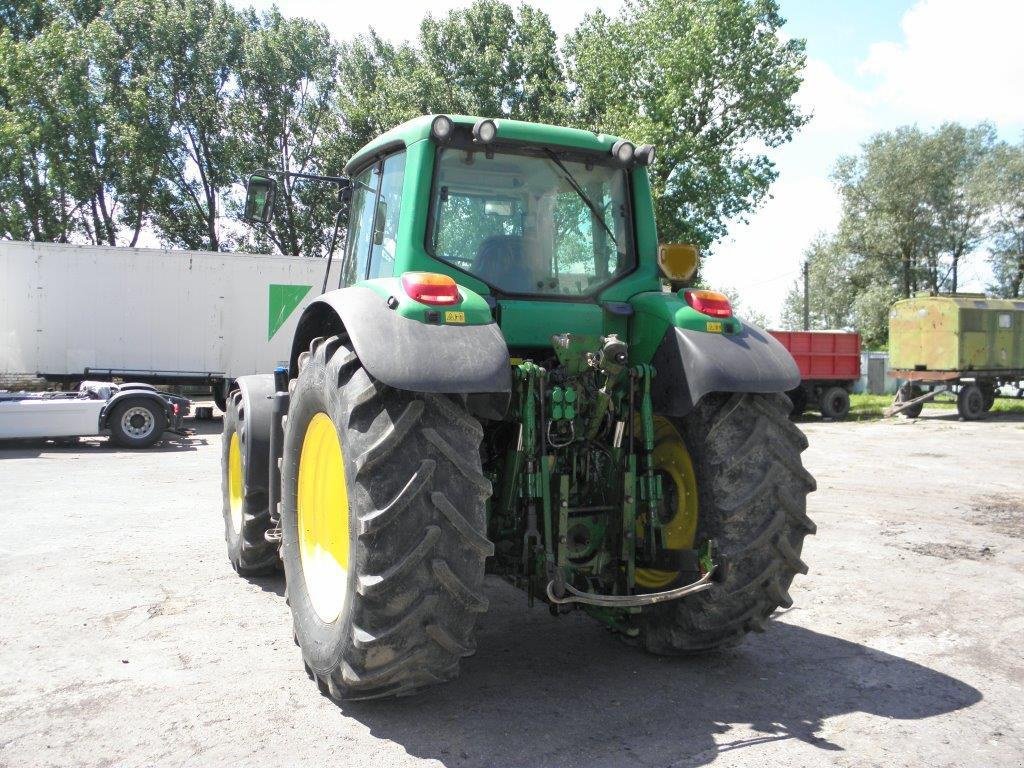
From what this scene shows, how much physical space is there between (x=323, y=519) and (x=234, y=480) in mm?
2675

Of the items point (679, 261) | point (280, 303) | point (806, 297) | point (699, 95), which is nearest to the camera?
point (679, 261)

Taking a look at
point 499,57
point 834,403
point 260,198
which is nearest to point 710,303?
point 260,198

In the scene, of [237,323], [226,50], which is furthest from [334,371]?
[226,50]

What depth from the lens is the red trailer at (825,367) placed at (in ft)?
71.8

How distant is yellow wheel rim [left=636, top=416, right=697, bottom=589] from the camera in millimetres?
4254

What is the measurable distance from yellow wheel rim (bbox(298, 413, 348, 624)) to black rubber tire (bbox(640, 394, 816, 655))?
1657 millimetres

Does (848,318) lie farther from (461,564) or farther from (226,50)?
(461,564)

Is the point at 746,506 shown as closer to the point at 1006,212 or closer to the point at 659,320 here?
the point at 659,320

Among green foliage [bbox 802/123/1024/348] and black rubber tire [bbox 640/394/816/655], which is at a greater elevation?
green foliage [bbox 802/123/1024/348]

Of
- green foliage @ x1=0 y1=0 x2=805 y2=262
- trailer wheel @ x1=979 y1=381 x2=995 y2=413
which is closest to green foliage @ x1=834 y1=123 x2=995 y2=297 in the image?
green foliage @ x1=0 y1=0 x2=805 y2=262

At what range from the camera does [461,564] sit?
11.1 ft

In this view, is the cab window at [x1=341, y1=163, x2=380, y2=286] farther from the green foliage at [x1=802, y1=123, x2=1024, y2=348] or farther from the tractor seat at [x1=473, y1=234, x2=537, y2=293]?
the green foliage at [x1=802, y1=123, x2=1024, y2=348]

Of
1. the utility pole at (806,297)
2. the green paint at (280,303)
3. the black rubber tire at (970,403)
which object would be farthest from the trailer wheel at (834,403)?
the utility pole at (806,297)

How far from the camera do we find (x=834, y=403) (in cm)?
2259
